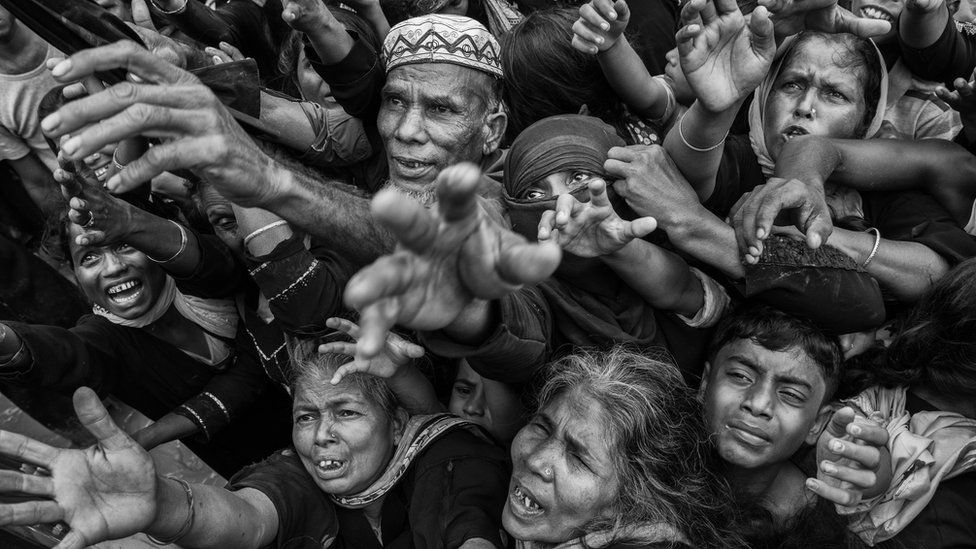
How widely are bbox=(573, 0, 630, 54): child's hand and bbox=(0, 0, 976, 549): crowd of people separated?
0.5 inches

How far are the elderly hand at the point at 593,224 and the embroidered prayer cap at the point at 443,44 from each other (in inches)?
45.9

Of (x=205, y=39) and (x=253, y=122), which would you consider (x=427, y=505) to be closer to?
(x=253, y=122)

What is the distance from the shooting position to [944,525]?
2814 millimetres

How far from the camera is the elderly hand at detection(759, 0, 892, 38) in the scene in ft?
9.00

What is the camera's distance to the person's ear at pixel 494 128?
3.48 metres

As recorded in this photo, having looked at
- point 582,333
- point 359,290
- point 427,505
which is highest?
point 359,290

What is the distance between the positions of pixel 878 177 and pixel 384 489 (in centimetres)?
210

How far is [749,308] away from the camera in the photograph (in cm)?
300

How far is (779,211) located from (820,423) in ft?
2.61

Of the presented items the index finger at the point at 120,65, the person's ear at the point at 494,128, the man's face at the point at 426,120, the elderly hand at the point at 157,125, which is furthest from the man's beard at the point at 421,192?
the index finger at the point at 120,65

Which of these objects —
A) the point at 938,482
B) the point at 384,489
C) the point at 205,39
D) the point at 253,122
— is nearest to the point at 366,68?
the point at 253,122

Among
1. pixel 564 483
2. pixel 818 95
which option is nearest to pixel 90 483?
pixel 564 483

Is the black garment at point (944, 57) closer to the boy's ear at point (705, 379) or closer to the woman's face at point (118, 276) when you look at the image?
the boy's ear at point (705, 379)

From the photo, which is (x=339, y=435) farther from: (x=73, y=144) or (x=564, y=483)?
(x=73, y=144)
